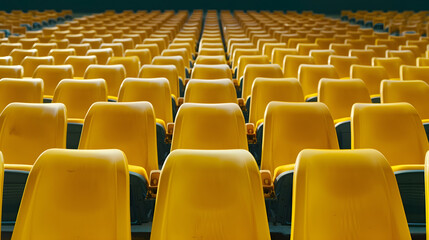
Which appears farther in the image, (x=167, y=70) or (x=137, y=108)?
(x=167, y=70)

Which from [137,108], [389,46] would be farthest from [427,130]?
[389,46]

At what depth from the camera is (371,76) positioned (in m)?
4.14

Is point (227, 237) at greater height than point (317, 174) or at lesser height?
lesser

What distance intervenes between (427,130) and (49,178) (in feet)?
7.34

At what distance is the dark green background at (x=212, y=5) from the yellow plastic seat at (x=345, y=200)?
18477mm

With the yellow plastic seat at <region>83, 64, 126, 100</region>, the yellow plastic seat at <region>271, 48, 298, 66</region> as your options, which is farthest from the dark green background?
the yellow plastic seat at <region>83, 64, 126, 100</region>

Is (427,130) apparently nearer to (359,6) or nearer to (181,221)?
(181,221)

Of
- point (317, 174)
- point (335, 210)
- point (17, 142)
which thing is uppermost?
point (317, 174)

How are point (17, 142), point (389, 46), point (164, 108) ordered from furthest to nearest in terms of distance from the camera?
point (389, 46)
point (164, 108)
point (17, 142)

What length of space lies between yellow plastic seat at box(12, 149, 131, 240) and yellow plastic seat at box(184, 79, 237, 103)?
1.69 meters

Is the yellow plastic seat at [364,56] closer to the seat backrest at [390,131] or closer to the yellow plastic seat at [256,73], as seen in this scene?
the yellow plastic seat at [256,73]

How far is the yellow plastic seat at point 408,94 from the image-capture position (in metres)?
3.19

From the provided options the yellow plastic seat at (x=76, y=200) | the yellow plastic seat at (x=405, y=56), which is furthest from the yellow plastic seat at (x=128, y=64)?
the yellow plastic seat at (x=76, y=200)

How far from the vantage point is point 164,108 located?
3230mm
